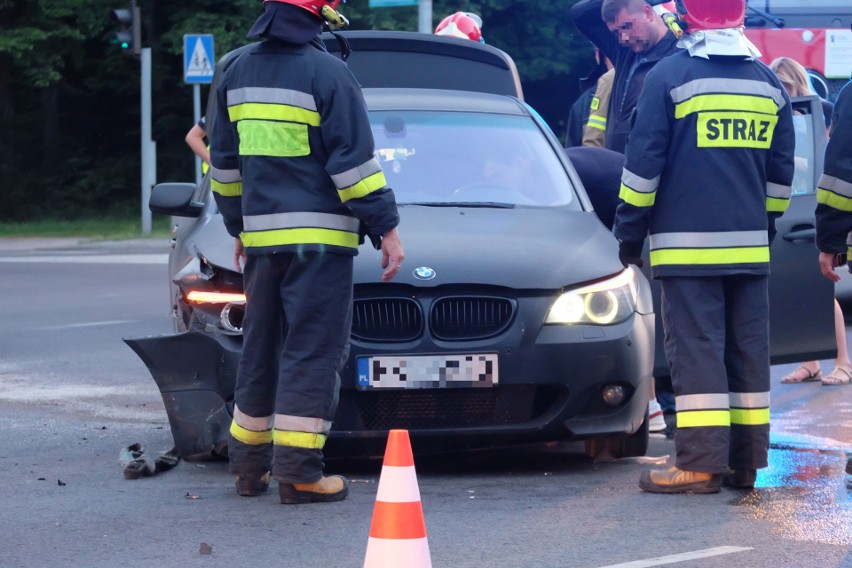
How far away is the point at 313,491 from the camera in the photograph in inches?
222

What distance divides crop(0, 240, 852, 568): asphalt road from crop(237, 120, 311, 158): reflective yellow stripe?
1215mm

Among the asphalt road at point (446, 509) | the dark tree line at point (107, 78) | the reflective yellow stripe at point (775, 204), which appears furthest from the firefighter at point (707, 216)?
the dark tree line at point (107, 78)

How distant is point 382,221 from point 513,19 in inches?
1242

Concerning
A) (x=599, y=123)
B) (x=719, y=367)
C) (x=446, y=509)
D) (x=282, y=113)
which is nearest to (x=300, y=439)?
(x=446, y=509)

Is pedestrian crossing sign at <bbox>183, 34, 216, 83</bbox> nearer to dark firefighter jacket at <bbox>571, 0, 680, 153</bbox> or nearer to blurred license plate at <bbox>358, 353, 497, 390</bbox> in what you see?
dark firefighter jacket at <bbox>571, 0, 680, 153</bbox>

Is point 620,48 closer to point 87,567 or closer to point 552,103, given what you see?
point 87,567

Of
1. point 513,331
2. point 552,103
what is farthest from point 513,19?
point 513,331

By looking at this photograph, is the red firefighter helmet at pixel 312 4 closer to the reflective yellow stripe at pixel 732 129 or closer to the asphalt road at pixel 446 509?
the reflective yellow stripe at pixel 732 129

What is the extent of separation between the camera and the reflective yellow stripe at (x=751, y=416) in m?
5.96

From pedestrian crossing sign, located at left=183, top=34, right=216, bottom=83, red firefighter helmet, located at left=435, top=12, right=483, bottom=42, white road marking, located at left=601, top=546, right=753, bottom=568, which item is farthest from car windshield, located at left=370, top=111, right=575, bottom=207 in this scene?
pedestrian crossing sign, located at left=183, top=34, right=216, bottom=83

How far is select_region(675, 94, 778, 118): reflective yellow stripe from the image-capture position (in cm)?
584

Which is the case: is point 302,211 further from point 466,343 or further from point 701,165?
point 701,165

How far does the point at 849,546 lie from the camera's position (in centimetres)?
494

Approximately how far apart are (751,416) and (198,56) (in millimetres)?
19357
